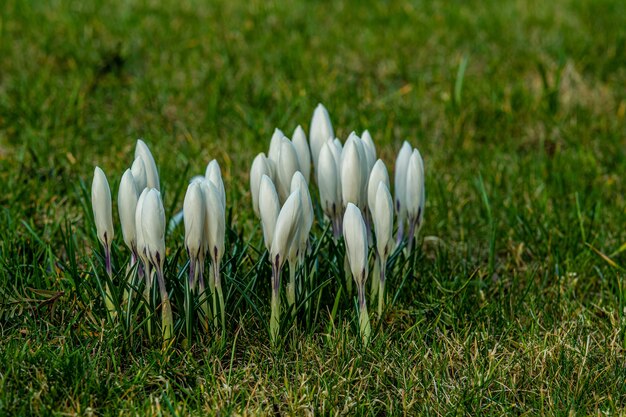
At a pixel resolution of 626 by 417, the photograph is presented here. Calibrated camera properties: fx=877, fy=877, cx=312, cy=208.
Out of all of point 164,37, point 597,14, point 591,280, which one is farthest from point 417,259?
point 597,14

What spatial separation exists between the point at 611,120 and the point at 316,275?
2.74 m

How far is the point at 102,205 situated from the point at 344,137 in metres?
2.18

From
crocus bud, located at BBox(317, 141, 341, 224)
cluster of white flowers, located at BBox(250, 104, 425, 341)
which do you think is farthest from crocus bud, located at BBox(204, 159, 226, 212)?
crocus bud, located at BBox(317, 141, 341, 224)

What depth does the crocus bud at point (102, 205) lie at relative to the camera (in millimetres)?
2602

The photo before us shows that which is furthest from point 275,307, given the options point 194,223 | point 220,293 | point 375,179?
point 375,179

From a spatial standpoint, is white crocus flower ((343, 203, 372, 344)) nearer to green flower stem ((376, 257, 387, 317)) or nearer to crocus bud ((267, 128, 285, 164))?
green flower stem ((376, 257, 387, 317))

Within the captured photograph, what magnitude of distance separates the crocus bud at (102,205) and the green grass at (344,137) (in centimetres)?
17

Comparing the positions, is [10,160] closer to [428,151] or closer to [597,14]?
[428,151]

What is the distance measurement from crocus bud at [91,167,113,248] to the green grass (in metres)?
0.17

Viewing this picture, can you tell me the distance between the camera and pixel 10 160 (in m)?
4.07

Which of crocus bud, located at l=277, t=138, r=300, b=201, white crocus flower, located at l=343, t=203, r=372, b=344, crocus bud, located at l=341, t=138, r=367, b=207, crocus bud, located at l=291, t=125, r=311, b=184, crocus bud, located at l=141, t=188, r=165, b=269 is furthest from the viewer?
crocus bud, located at l=291, t=125, r=311, b=184

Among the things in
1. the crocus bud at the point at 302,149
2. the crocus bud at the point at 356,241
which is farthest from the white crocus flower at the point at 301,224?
the crocus bud at the point at 302,149

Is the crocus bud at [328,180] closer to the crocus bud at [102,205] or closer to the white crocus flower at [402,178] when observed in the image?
the white crocus flower at [402,178]

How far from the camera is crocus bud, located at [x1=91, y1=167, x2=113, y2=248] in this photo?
8.54 feet
